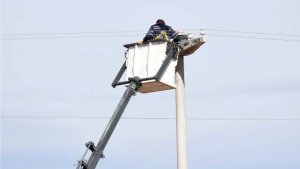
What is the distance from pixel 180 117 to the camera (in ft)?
82.2

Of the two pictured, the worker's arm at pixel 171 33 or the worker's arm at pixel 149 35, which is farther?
the worker's arm at pixel 171 33

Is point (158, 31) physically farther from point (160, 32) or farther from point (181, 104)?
point (181, 104)

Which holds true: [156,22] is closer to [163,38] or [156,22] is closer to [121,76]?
[163,38]

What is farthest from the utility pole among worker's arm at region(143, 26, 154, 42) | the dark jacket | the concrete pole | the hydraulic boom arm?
worker's arm at region(143, 26, 154, 42)

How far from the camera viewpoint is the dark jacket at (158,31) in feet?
80.5

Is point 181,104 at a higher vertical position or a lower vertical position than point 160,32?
lower

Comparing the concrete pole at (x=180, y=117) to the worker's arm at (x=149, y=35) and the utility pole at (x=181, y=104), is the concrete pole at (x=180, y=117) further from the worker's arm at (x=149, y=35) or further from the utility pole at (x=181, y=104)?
the worker's arm at (x=149, y=35)

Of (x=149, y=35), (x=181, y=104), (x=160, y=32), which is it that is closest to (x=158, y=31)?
(x=160, y=32)

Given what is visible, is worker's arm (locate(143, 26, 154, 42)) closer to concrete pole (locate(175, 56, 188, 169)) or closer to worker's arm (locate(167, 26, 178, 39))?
worker's arm (locate(167, 26, 178, 39))

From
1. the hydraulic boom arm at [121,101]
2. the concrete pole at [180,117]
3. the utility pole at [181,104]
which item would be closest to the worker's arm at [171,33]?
the hydraulic boom arm at [121,101]

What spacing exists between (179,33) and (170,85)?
208 centimetres

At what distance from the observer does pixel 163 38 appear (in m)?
24.4

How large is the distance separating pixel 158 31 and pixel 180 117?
324cm

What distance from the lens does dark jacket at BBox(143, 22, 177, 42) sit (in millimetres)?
24547
